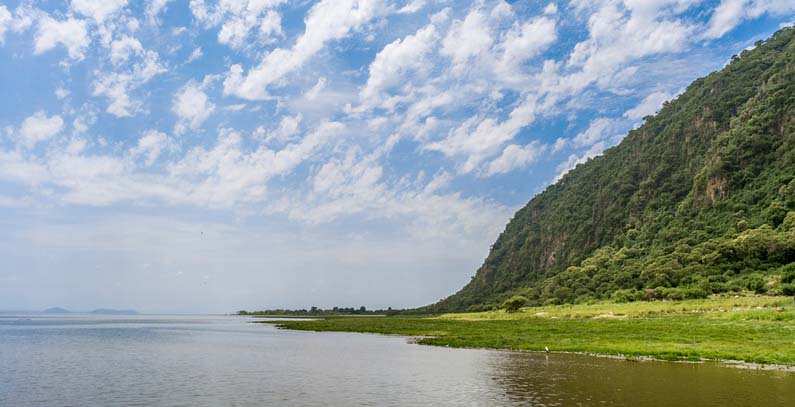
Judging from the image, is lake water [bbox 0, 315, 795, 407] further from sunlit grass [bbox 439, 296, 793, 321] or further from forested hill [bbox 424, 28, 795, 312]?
forested hill [bbox 424, 28, 795, 312]

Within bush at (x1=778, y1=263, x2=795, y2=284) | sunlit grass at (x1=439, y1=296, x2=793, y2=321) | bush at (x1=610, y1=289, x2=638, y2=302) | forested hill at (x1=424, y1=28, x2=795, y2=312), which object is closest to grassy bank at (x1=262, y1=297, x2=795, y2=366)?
sunlit grass at (x1=439, y1=296, x2=793, y2=321)

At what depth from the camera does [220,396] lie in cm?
3384

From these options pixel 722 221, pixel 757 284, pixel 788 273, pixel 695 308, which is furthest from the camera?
pixel 722 221

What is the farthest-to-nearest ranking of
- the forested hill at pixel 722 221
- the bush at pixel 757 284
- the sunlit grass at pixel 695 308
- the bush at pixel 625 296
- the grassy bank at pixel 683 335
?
the bush at pixel 625 296, the forested hill at pixel 722 221, the bush at pixel 757 284, the sunlit grass at pixel 695 308, the grassy bank at pixel 683 335

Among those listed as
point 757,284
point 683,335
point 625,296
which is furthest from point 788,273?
point 683,335

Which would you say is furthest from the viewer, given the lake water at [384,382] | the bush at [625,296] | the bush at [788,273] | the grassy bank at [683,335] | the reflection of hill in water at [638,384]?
the bush at [625,296]

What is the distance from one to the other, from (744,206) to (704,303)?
79.3 m

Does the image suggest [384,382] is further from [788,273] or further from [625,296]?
[788,273]

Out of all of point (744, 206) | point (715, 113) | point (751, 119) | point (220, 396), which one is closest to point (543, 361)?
point (220, 396)

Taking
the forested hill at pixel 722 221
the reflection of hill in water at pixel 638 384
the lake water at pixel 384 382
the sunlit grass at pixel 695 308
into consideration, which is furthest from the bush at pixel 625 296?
the reflection of hill in water at pixel 638 384

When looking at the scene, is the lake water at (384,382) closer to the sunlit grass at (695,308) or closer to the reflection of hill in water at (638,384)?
the reflection of hill in water at (638,384)

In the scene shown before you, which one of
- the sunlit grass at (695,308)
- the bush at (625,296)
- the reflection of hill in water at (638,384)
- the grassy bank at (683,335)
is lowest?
the reflection of hill in water at (638,384)

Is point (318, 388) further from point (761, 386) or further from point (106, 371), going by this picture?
point (761, 386)

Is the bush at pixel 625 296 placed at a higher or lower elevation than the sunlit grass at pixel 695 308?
higher
